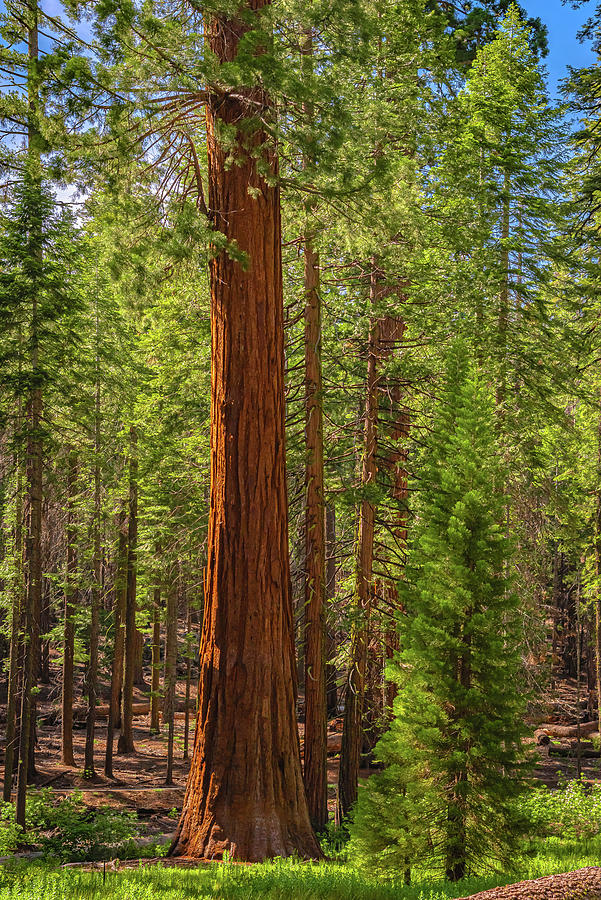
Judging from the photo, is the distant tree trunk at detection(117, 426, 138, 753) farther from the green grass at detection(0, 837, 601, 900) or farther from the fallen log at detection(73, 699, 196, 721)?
the green grass at detection(0, 837, 601, 900)

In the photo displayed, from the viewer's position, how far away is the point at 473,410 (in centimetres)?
764

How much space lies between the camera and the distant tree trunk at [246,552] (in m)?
6.98

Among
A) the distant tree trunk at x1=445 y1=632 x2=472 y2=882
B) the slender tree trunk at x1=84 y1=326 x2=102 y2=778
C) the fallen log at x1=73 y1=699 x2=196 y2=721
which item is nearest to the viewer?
the distant tree trunk at x1=445 y1=632 x2=472 y2=882

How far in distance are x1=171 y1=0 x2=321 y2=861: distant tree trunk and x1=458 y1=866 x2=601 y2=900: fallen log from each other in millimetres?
3480

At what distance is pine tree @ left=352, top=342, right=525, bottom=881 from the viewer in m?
6.66

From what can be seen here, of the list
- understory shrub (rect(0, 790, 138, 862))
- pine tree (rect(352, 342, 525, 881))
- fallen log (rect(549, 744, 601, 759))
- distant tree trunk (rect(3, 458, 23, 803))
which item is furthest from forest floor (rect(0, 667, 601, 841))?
pine tree (rect(352, 342, 525, 881))

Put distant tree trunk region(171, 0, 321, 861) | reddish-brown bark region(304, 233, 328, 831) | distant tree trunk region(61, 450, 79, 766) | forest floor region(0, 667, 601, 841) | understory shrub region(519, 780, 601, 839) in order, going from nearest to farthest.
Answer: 1. distant tree trunk region(171, 0, 321, 861)
2. understory shrub region(519, 780, 601, 839)
3. reddish-brown bark region(304, 233, 328, 831)
4. forest floor region(0, 667, 601, 841)
5. distant tree trunk region(61, 450, 79, 766)

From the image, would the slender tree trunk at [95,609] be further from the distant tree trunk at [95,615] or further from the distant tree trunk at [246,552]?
the distant tree trunk at [246,552]

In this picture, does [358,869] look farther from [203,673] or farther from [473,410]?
[473,410]

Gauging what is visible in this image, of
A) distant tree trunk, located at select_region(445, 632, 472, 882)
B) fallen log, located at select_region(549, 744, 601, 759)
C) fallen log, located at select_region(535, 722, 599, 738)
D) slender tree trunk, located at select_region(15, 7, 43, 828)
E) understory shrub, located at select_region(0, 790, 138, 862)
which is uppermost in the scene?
slender tree trunk, located at select_region(15, 7, 43, 828)

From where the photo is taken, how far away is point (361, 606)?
11852 millimetres

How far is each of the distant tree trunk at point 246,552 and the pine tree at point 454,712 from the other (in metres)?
0.96

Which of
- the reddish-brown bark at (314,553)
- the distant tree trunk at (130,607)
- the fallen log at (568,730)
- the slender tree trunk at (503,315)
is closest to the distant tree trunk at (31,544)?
the reddish-brown bark at (314,553)

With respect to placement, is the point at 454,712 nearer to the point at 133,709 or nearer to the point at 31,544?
the point at 31,544
